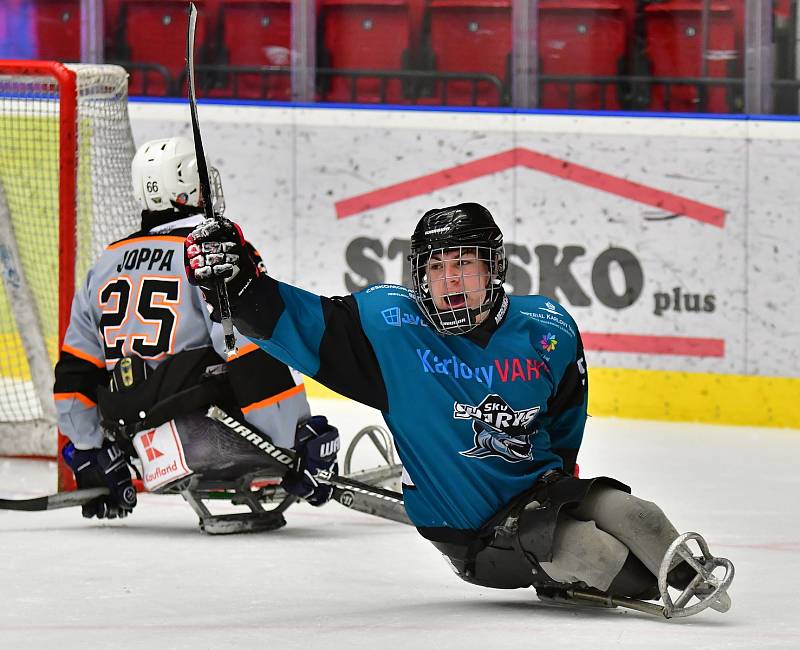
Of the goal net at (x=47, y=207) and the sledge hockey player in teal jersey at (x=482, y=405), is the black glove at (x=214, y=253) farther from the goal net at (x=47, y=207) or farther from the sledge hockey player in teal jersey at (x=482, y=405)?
the goal net at (x=47, y=207)

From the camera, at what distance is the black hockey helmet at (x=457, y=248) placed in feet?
9.86

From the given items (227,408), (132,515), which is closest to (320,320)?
(227,408)

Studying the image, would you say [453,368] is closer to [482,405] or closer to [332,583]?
[482,405]

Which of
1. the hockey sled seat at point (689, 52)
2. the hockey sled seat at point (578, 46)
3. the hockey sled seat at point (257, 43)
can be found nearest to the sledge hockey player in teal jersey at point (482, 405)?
the hockey sled seat at point (689, 52)

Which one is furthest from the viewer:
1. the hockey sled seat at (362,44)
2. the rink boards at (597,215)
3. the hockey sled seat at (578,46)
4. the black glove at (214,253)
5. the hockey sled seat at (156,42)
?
the hockey sled seat at (156,42)

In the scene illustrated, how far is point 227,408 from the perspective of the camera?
4113mm

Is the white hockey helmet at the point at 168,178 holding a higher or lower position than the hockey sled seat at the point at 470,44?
lower

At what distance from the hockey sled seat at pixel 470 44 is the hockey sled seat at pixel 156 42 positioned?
104 centimetres

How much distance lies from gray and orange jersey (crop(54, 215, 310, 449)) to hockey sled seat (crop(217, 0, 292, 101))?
9.33ft

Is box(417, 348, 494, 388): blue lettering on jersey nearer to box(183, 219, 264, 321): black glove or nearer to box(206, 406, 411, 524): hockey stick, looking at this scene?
box(183, 219, 264, 321): black glove

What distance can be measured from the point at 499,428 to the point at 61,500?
60.8 inches

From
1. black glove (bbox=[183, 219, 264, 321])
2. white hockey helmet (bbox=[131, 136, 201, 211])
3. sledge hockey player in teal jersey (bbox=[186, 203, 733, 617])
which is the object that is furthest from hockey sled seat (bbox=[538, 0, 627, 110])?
black glove (bbox=[183, 219, 264, 321])

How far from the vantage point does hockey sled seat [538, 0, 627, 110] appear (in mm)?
6512

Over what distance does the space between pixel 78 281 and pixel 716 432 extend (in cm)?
235
